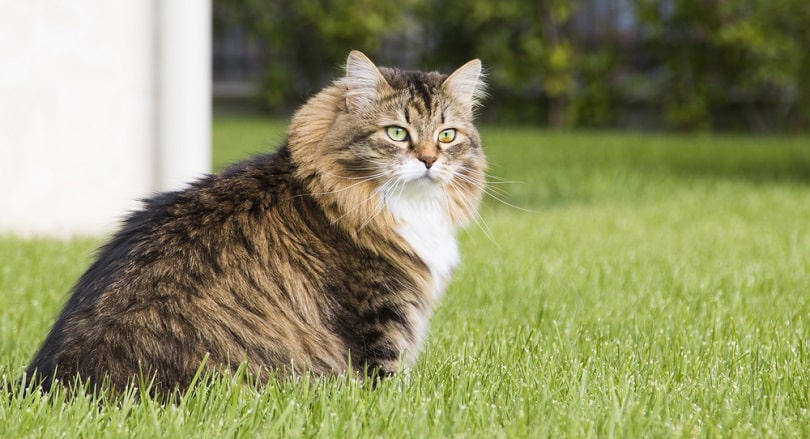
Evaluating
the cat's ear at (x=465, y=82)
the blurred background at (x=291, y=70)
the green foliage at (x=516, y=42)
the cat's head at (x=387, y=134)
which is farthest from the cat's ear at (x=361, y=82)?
the green foliage at (x=516, y=42)

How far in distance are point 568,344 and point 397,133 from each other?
3.49ft

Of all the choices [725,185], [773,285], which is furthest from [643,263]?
[725,185]

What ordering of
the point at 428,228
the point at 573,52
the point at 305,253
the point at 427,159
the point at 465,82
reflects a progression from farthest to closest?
1. the point at 573,52
2. the point at 465,82
3. the point at 428,228
4. the point at 427,159
5. the point at 305,253

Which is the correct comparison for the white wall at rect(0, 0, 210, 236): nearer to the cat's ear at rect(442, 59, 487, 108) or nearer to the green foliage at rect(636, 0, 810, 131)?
the cat's ear at rect(442, 59, 487, 108)

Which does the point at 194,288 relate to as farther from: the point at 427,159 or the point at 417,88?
the point at 417,88

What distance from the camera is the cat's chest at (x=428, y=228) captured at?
2.95 metres

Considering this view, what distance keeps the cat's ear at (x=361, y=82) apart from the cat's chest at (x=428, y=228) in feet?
Result: 1.07

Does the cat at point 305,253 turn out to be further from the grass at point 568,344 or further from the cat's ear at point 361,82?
the grass at point 568,344

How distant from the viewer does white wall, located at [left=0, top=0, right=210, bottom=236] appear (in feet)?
19.5

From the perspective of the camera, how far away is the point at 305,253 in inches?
109

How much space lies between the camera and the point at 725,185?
902 centimetres

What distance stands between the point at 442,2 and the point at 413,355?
15201 mm

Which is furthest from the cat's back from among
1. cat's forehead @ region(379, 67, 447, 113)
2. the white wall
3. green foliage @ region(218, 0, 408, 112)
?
green foliage @ region(218, 0, 408, 112)

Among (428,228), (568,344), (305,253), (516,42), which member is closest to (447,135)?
(428,228)
